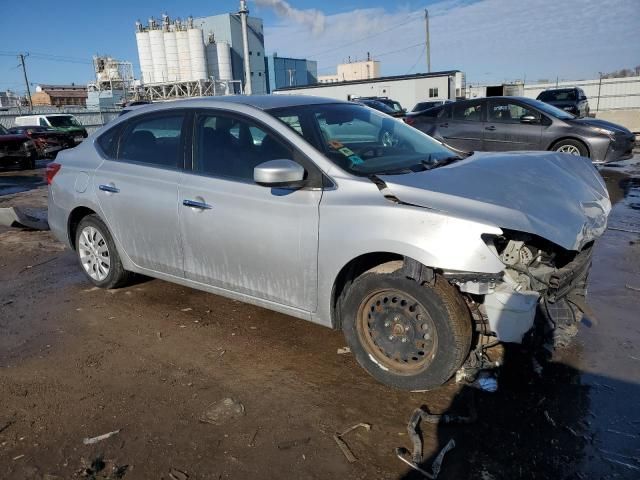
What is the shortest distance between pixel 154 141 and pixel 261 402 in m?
2.47

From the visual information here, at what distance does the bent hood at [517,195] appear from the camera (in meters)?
2.76

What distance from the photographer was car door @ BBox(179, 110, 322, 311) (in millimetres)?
3307

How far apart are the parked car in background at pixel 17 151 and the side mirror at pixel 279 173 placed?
15.3 meters

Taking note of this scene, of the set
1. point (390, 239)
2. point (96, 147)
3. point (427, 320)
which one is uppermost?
point (96, 147)

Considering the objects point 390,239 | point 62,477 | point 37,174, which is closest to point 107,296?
point 62,477

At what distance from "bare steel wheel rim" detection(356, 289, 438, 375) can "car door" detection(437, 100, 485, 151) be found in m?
8.54

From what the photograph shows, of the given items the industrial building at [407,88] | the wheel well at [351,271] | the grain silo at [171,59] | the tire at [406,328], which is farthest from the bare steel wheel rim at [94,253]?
the grain silo at [171,59]

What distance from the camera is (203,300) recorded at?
474cm

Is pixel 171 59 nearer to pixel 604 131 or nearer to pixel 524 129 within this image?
pixel 524 129

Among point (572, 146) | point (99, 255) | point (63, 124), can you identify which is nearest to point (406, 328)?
point (99, 255)

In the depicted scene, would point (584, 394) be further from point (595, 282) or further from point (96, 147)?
point (96, 147)

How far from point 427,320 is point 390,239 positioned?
1.73 ft

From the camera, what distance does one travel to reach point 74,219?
16.4 feet

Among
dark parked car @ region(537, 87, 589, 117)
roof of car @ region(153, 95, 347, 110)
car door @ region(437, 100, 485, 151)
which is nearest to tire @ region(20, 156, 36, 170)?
car door @ region(437, 100, 485, 151)
